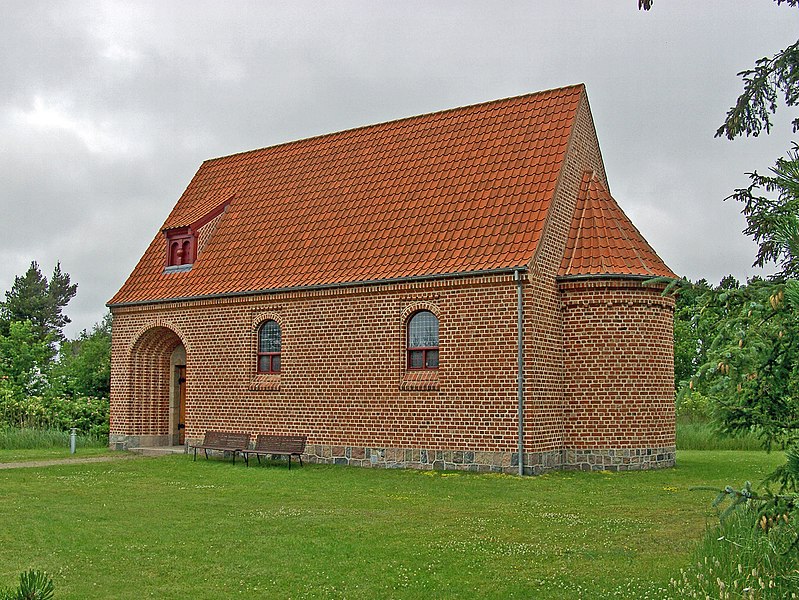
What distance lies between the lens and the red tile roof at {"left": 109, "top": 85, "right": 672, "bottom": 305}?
1919 cm

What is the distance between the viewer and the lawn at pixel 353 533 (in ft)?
27.3

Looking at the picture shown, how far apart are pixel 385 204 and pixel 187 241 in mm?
6333

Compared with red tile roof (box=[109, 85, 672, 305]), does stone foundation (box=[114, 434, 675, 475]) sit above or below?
below

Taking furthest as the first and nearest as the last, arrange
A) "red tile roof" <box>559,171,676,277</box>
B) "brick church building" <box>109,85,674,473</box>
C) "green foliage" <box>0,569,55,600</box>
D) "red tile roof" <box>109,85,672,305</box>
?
"red tile roof" <box>109,85,672,305</box>
"red tile roof" <box>559,171,676,277</box>
"brick church building" <box>109,85,674,473</box>
"green foliage" <box>0,569,55,600</box>

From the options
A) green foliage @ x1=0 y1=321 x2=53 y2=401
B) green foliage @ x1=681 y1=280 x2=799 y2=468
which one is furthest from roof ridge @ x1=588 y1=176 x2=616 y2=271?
green foliage @ x1=0 y1=321 x2=53 y2=401

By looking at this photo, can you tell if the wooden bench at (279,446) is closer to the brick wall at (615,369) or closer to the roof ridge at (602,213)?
the brick wall at (615,369)

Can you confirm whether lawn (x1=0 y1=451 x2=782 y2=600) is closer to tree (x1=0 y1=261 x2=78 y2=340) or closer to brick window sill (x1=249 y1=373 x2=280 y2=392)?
brick window sill (x1=249 y1=373 x2=280 y2=392)

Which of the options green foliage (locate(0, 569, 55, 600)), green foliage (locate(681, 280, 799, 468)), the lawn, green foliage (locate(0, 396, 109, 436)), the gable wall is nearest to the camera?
green foliage (locate(0, 569, 55, 600))

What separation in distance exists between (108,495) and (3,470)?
5167 mm

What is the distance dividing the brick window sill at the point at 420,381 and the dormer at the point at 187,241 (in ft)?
26.8

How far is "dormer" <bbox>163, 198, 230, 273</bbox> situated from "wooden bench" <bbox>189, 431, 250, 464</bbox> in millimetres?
5198

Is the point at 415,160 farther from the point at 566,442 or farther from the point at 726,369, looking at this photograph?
the point at 726,369

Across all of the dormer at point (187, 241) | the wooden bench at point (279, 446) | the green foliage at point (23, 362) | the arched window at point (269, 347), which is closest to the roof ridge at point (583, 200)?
the wooden bench at point (279, 446)

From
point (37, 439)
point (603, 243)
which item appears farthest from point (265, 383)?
point (603, 243)
